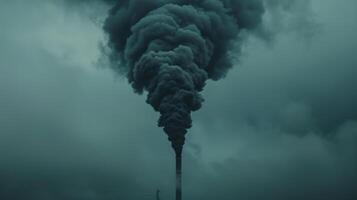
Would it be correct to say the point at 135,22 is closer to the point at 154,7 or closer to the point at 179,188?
the point at 154,7

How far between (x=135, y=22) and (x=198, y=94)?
12.8 m

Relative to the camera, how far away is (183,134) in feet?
224

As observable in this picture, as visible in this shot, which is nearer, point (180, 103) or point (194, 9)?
point (180, 103)

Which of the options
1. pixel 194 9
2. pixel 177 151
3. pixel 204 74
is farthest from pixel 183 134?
pixel 194 9

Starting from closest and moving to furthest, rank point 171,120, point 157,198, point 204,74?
1. point 171,120
2. point 204,74
3. point 157,198

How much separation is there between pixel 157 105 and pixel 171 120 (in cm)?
365

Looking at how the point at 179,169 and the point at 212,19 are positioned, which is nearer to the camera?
the point at 179,169

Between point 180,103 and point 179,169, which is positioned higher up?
point 180,103

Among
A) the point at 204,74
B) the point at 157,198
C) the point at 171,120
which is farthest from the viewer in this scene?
the point at 157,198

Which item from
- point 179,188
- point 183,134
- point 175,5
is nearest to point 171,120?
point 183,134

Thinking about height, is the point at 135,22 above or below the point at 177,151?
above

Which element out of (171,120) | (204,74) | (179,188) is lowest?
(179,188)

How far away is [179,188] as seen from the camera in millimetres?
69750

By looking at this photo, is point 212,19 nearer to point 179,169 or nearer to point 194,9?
point 194,9
